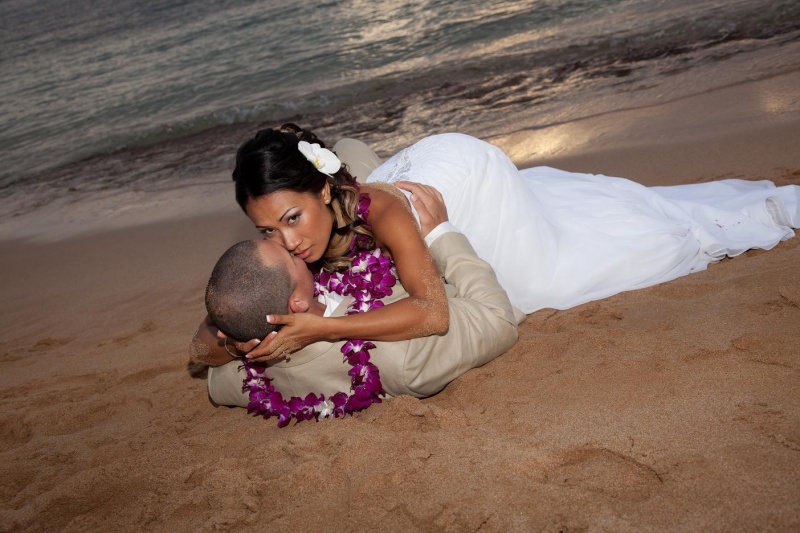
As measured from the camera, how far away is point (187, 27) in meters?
17.1

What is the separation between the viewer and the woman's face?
3.22m

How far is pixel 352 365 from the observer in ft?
10.4

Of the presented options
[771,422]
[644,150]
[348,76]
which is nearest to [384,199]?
[771,422]

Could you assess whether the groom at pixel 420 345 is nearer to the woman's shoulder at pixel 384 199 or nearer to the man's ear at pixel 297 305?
the man's ear at pixel 297 305

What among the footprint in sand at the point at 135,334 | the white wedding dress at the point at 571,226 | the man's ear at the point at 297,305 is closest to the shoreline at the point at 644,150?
the white wedding dress at the point at 571,226

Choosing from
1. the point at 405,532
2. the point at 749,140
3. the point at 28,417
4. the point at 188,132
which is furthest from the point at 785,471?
the point at 188,132

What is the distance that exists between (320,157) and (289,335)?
3.05 feet

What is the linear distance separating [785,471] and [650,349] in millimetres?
1020

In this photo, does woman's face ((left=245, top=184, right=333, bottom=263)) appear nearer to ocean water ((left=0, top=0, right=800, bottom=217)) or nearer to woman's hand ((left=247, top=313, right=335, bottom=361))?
woman's hand ((left=247, top=313, right=335, bottom=361))

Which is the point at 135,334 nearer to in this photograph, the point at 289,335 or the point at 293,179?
the point at 293,179

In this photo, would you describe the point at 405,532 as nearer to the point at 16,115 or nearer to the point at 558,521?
the point at 558,521

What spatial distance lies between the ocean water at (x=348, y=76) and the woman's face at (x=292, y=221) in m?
4.54

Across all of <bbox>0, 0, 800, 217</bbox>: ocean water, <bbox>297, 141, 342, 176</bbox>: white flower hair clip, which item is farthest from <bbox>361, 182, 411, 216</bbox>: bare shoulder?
<bbox>0, 0, 800, 217</bbox>: ocean water

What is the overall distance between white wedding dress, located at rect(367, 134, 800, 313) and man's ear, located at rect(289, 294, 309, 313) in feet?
4.24
